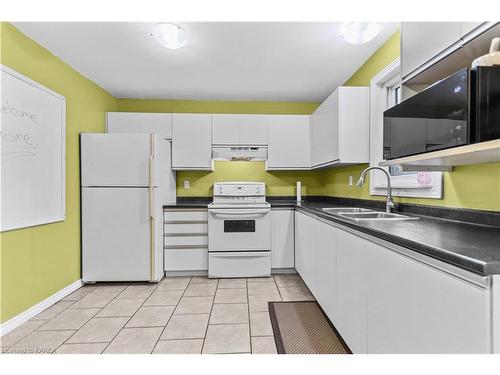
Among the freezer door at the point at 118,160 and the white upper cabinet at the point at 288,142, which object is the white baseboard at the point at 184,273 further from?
the white upper cabinet at the point at 288,142

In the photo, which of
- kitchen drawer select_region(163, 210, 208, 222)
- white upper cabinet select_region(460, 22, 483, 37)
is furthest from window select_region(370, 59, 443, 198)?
kitchen drawer select_region(163, 210, 208, 222)

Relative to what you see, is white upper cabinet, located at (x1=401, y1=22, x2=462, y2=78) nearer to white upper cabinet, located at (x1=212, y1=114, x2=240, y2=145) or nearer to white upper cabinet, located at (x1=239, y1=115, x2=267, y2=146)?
white upper cabinet, located at (x1=239, y1=115, x2=267, y2=146)

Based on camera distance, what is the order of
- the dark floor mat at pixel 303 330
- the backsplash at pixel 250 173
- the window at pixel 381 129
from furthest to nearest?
1. the backsplash at pixel 250 173
2. the window at pixel 381 129
3. the dark floor mat at pixel 303 330

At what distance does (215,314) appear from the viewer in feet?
7.11

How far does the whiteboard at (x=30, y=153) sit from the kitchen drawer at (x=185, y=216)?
1033 mm

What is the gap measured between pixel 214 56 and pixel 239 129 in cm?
112

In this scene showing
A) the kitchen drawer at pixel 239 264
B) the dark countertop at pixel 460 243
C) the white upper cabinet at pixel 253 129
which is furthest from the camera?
the white upper cabinet at pixel 253 129

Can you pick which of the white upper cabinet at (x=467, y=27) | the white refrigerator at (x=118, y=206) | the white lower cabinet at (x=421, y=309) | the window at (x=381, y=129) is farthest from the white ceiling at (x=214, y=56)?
A: the white lower cabinet at (x=421, y=309)

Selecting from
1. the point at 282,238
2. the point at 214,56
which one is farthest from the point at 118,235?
the point at 214,56

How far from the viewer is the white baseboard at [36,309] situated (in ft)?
6.28

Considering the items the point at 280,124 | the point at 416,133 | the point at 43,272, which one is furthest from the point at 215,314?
the point at 280,124

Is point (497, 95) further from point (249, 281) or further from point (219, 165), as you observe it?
point (219, 165)

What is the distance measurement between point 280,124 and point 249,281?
2078mm

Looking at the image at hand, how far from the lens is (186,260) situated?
3098 mm
